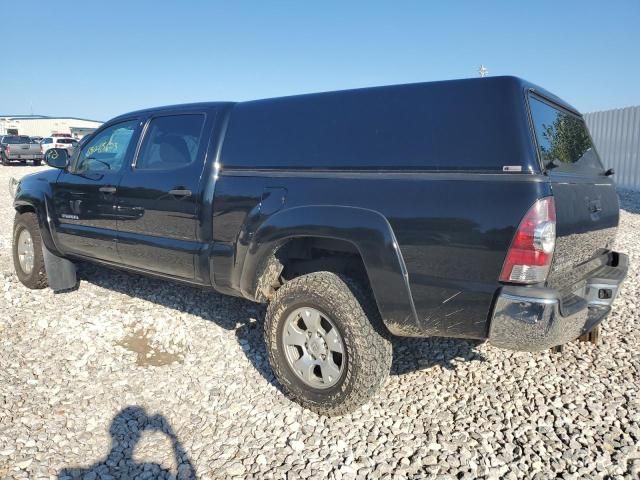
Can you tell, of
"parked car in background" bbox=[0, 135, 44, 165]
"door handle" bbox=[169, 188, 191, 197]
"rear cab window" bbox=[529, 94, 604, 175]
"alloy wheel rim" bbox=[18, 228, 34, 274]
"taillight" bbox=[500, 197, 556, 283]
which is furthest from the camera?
"parked car in background" bbox=[0, 135, 44, 165]

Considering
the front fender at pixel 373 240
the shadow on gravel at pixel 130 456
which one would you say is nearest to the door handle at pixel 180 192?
the front fender at pixel 373 240

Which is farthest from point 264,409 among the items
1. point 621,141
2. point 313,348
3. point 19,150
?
point 19,150

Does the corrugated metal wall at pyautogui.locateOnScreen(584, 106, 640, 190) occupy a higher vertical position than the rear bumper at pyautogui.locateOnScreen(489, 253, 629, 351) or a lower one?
higher

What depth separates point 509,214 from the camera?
2.21 meters

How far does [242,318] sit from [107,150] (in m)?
1.93

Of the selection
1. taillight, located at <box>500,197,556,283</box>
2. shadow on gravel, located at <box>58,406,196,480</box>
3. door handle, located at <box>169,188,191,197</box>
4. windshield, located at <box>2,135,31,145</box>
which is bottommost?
shadow on gravel, located at <box>58,406,196,480</box>

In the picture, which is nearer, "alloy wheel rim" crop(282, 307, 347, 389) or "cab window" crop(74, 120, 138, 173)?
"alloy wheel rim" crop(282, 307, 347, 389)

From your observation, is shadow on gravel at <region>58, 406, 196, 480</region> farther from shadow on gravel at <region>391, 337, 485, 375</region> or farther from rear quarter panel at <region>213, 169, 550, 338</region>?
shadow on gravel at <region>391, 337, 485, 375</region>

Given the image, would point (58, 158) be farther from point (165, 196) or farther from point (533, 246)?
point (533, 246)

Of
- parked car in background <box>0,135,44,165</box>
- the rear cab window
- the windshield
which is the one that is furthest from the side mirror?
the windshield

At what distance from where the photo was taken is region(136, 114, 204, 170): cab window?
3.58 metres

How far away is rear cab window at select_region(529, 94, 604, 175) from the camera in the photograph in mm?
2445

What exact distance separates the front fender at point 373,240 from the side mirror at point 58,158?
111 inches

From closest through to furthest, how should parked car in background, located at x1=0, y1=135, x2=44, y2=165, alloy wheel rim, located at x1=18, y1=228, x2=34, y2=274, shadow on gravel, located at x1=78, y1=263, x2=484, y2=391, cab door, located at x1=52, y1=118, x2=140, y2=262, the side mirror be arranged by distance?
shadow on gravel, located at x1=78, y1=263, x2=484, y2=391, cab door, located at x1=52, y1=118, x2=140, y2=262, the side mirror, alloy wheel rim, located at x1=18, y1=228, x2=34, y2=274, parked car in background, located at x1=0, y1=135, x2=44, y2=165
